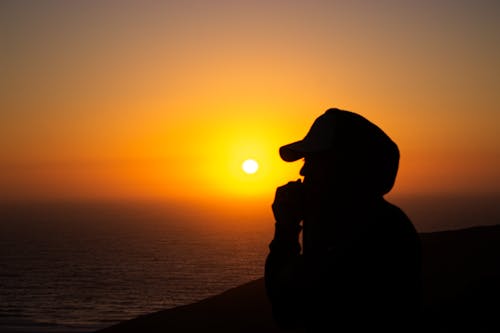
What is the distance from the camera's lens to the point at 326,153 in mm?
2664

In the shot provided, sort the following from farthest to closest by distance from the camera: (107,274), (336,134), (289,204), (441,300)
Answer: (107,274) → (441,300) → (336,134) → (289,204)

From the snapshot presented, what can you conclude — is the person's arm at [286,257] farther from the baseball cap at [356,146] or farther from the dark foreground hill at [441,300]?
the dark foreground hill at [441,300]

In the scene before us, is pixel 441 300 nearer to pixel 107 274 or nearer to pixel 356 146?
pixel 356 146

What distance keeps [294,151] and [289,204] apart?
252mm

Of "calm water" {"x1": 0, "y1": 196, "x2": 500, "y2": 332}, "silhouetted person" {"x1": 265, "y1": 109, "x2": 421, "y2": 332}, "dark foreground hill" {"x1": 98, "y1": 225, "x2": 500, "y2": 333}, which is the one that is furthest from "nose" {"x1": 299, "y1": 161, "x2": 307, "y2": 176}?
"calm water" {"x1": 0, "y1": 196, "x2": 500, "y2": 332}

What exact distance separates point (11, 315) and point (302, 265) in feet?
259

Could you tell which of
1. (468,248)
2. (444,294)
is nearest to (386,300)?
(444,294)

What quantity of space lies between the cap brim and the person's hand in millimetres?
158

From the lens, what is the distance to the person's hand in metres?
2.54

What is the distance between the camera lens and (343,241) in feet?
8.37

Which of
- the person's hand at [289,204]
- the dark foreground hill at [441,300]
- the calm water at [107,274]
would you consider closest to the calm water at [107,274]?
the calm water at [107,274]

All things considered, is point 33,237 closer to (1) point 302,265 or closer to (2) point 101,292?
(2) point 101,292

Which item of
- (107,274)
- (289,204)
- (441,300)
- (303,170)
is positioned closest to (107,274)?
(107,274)

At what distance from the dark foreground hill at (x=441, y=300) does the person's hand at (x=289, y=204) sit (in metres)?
7.35
